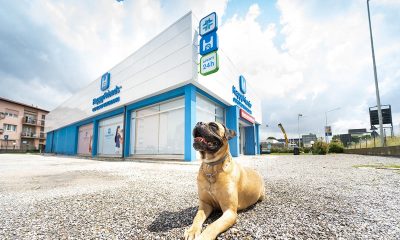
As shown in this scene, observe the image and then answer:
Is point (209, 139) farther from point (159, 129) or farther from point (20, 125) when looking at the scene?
point (20, 125)

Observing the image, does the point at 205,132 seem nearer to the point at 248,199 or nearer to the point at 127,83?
the point at 248,199

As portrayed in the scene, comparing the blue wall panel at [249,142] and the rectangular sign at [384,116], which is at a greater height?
the rectangular sign at [384,116]

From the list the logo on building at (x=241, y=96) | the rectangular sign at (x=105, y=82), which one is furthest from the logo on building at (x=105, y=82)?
the logo on building at (x=241, y=96)

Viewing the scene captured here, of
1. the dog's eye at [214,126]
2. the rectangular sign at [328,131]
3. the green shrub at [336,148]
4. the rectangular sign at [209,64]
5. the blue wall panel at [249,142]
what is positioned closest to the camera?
the dog's eye at [214,126]

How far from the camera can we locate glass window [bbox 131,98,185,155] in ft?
37.0

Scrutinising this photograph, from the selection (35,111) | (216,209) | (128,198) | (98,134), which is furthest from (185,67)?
(35,111)

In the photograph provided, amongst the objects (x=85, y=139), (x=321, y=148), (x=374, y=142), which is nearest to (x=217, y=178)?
(x=321, y=148)

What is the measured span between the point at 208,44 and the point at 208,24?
1.23 metres

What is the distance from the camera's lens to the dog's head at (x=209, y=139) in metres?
1.92

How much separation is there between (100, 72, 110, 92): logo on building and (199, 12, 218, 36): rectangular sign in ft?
35.1

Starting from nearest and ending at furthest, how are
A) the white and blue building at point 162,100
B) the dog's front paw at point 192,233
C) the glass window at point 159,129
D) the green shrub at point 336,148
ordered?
Result: 1. the dog's front paw at point 192,233
2. the white and blue building at point 162,100
3. the glass window at point 159,129
4. the green shrub at point 336,148

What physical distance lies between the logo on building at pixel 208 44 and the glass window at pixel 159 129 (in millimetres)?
2605

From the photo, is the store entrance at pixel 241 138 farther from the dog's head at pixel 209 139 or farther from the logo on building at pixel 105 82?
the dog's head at pixel 209 139

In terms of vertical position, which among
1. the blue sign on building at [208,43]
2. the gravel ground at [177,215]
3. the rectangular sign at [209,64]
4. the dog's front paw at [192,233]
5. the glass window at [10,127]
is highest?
the blue sign on building at [208,43]
